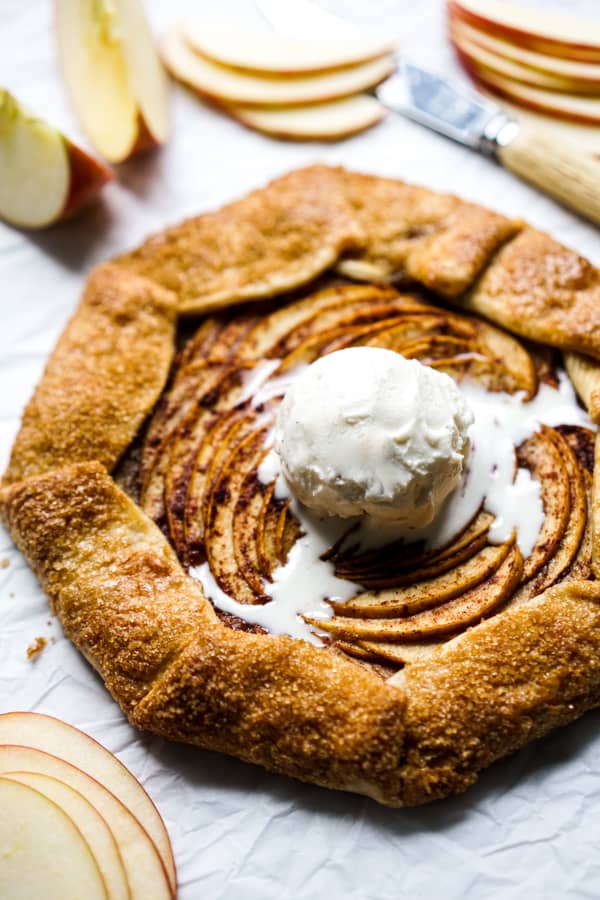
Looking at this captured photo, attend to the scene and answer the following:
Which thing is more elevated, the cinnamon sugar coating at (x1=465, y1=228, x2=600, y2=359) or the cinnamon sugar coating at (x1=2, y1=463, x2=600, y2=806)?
the cinnamon sugar coating at (x1=465, y1=228, x2=600, y2=359)

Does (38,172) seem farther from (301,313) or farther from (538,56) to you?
(538,56)

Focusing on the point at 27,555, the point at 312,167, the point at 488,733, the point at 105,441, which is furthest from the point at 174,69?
the point at 488,733

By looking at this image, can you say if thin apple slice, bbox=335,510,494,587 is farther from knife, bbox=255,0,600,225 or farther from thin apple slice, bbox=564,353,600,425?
knife, bbox=255,0,600,225

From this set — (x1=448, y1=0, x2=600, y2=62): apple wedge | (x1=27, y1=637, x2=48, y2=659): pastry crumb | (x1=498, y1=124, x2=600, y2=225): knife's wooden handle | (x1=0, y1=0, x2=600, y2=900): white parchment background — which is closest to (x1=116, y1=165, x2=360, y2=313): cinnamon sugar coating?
(x1=0, y1=0, x2=600, y2=900): white parchment background

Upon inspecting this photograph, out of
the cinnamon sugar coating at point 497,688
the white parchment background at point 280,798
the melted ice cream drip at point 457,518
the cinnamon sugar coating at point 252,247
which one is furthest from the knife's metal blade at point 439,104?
the cinnamon sugar coating at point 497,688

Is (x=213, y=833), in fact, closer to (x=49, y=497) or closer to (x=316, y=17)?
(x=49, y=497)

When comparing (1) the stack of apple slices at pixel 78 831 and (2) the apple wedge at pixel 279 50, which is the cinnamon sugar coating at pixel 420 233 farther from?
(1) the stack of apple slices at pixel 78 831
